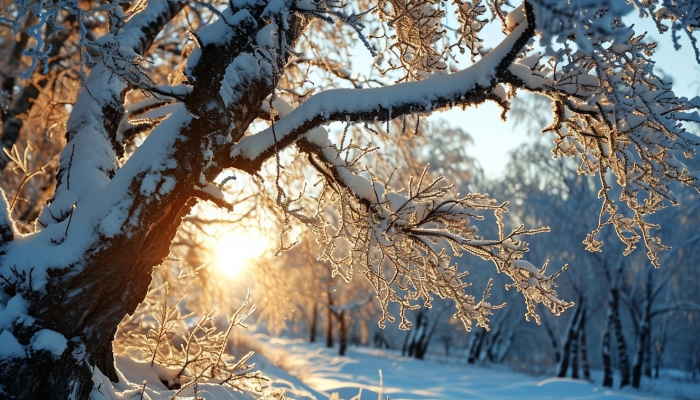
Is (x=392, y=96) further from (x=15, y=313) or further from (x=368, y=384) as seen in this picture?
(x=368, y=384)

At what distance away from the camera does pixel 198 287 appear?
8.33 m

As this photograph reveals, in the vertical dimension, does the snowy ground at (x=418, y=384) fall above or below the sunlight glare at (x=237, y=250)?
below

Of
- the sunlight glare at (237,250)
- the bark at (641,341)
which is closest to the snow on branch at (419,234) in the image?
the sunlight glare at (237,250)

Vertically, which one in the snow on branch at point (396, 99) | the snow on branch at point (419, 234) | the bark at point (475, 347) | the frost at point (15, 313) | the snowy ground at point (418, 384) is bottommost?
the snowy ground at point (418, 384)

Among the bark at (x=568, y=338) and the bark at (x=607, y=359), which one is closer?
the bark at (x=607, y=359)

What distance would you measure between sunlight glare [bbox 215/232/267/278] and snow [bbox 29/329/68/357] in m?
3.85

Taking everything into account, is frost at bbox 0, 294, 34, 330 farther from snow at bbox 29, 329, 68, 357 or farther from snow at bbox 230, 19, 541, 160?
snow at bbox 230, 19, 541, 160

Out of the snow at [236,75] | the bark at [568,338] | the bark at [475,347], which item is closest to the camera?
the snow at [236,75]

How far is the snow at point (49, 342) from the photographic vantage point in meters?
2.70

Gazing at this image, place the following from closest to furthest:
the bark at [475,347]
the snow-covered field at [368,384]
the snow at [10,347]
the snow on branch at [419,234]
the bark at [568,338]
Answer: the snow at [10,347]
the snow on branch at [419,234]
the snow-covered field at [368,384]
the bark at [568,338]
the bark at [475,347]

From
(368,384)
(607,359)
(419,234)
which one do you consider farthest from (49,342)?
(607,359)

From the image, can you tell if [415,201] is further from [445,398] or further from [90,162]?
[445,398]

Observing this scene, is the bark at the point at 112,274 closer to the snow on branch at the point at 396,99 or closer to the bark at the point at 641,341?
the snow on branch at the point at 396,99

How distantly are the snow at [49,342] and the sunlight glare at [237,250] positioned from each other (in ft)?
12.6
